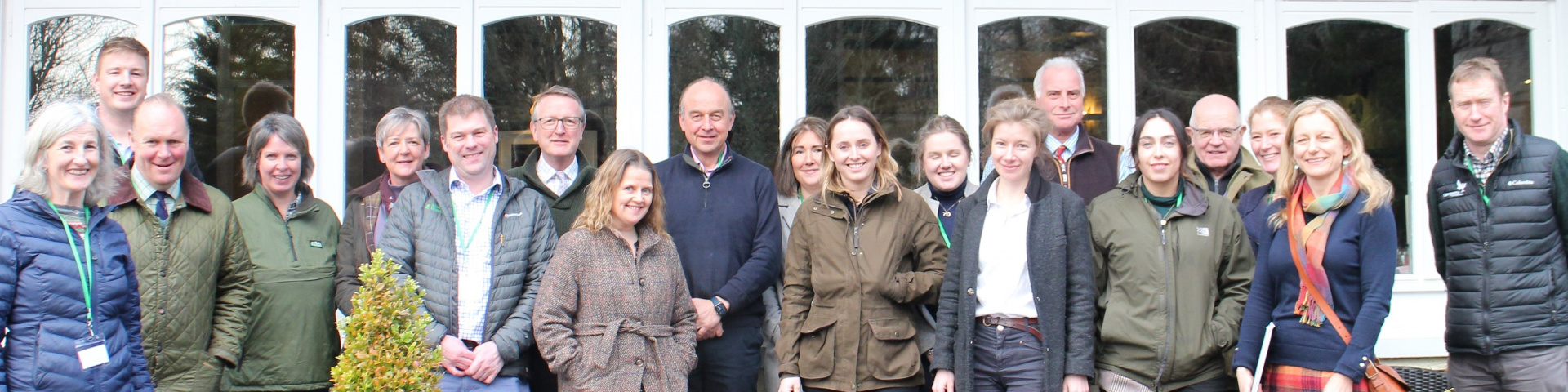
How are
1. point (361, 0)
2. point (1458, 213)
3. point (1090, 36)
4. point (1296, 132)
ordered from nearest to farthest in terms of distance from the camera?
1. point (1296, 132)
2. point (1458, 213)
3. point (361, 0)
4. point (1090, 36)

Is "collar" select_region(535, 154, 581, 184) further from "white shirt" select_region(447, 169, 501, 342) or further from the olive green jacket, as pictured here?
the olive green jacket

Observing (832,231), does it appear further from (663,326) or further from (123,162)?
(123,162)

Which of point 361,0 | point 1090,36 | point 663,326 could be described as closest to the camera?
point 663,326

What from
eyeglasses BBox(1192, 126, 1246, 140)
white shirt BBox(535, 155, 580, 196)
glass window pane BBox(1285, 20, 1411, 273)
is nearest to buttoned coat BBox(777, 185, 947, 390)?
white shirt BBox(535, 155, 580, 196)

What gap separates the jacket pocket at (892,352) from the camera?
3.65 metres

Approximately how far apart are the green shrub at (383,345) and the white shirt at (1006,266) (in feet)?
5.95

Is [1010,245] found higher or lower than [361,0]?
lower

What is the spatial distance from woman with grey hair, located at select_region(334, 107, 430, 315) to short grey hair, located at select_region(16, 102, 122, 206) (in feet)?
2.90

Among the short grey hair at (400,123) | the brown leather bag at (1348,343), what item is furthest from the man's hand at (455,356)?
the brown leather bag at (1348,343)

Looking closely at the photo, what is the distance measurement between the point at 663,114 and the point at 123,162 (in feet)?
8.55

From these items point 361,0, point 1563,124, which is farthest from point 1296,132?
point 361,0

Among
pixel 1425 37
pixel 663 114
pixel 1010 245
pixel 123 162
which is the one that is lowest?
pixel 1010 245

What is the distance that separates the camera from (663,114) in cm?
572

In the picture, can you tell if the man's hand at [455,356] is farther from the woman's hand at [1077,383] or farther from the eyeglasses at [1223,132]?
the eyeglasses at [1223,132]
